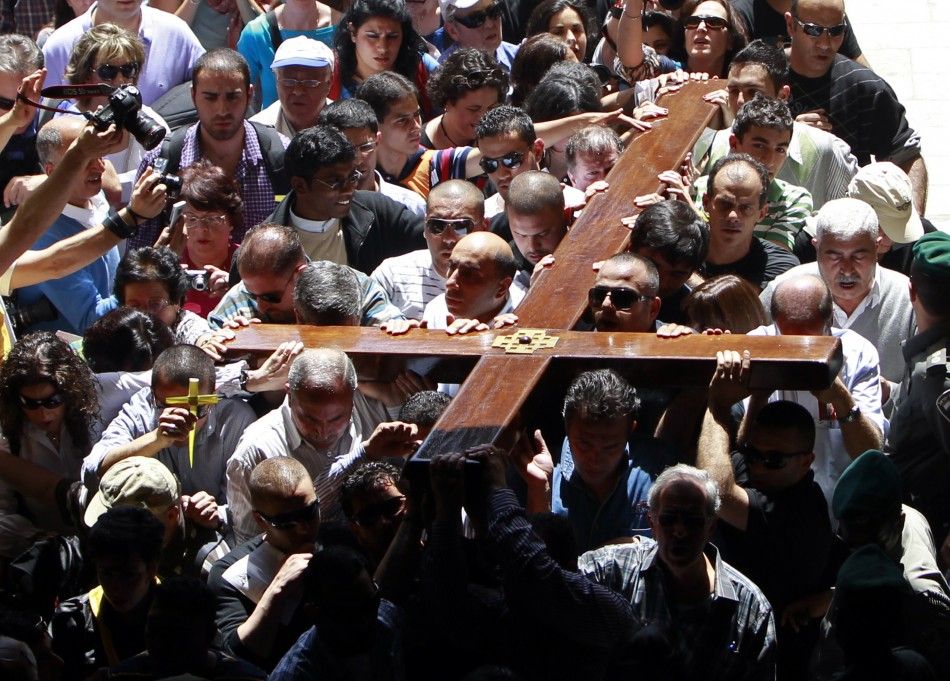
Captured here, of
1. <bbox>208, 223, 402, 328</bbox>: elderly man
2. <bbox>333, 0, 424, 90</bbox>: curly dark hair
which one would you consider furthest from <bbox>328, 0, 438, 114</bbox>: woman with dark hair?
<bbox>208, 223, 402, 328</bbox>: elderly man

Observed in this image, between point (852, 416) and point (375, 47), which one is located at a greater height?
point (852, 416)

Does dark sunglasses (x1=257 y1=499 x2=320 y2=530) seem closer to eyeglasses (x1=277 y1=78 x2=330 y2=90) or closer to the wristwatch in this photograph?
the wristwatch

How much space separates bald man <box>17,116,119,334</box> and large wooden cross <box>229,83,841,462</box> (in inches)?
59.8

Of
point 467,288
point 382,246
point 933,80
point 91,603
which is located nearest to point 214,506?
point 91,603

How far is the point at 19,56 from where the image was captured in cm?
889

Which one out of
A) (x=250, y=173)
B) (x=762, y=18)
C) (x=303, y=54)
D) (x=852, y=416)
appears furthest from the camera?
(x=762, y=18)

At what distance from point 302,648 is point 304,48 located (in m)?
4.11

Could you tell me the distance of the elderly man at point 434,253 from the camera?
7.78 metres

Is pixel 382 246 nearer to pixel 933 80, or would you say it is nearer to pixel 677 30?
pixel 677 30

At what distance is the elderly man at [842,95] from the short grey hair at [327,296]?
3.16 m

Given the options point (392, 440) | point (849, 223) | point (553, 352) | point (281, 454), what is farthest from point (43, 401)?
point (849, 223)

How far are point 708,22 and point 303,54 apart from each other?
2.03 metres

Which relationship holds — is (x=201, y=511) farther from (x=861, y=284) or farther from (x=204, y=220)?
(x=861, y=284)

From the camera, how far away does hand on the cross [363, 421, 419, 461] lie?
21.2 ft
